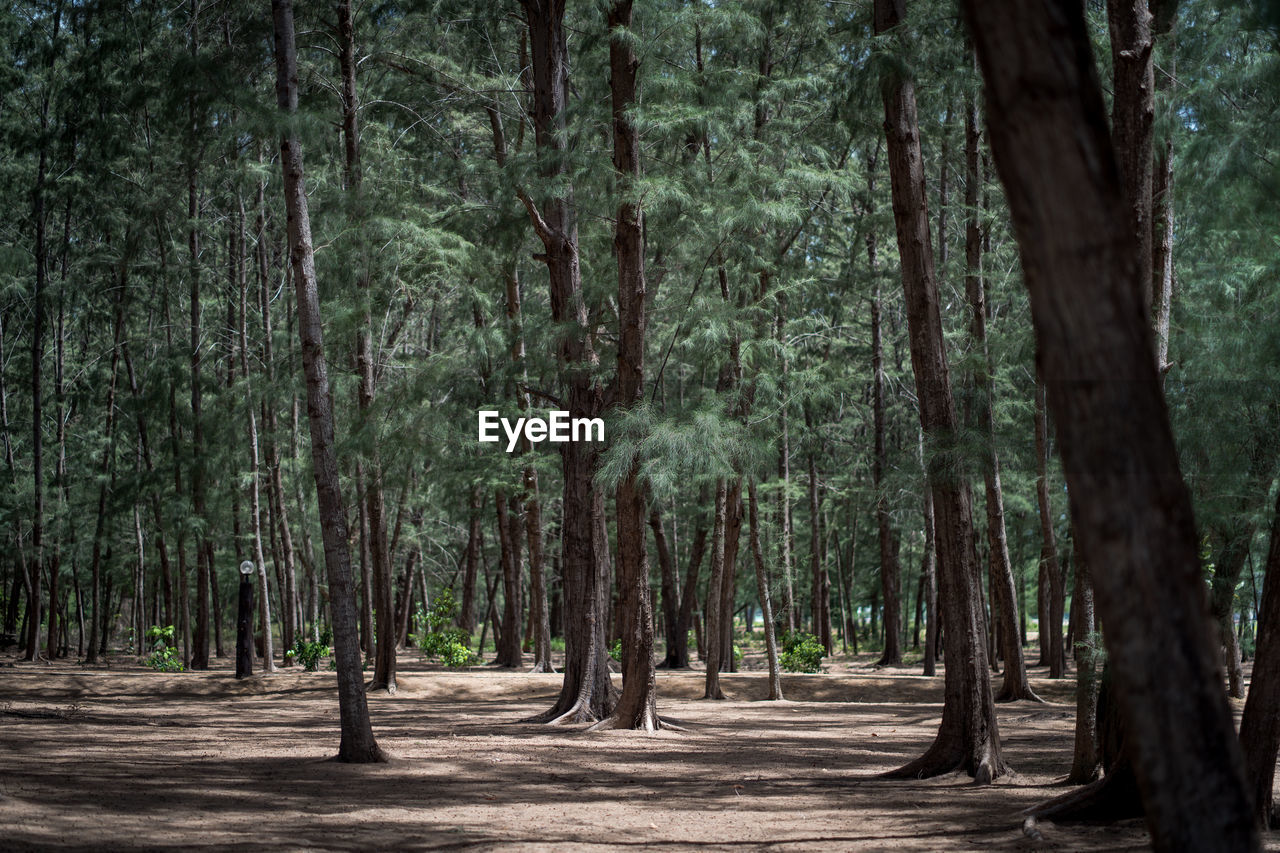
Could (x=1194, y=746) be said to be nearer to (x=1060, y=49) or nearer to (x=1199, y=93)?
(x=1060, y=49)

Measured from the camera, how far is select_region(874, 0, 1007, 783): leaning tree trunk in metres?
8.68

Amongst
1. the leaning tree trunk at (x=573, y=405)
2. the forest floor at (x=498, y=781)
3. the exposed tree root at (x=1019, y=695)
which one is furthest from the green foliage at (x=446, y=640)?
the exposed tree root at (x=1019, y=695)

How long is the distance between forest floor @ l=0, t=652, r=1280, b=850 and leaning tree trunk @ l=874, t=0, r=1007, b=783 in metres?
0.26

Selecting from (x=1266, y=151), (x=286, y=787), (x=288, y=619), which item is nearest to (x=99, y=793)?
(x=286, y=787)

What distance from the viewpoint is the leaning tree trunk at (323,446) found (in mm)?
9320

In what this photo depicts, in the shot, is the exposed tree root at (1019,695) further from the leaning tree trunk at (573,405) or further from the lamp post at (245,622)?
the lamp post at (245,622)

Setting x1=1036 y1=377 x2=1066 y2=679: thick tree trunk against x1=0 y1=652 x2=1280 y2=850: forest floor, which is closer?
x1=0 y1=652 x2=1280 y2=850: forest floor

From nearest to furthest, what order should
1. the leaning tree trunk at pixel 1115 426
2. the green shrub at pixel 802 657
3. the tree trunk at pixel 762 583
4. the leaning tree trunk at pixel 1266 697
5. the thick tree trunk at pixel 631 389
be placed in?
the leaning tree trunk at pixel 1115 426, the leaning tree trunk at pixel 1266 697, the thick tree trunk at pixel 631 389, the tree trunk at pixel 762 583, the green shrub at pixel 802 657

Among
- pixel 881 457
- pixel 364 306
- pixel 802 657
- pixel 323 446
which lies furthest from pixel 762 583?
pixel 323 446

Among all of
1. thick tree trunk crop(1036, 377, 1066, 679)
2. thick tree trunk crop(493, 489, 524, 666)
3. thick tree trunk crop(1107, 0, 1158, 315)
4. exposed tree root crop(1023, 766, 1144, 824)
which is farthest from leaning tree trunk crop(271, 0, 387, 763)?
thick tree trunk crop(493, 489, 524, 666)

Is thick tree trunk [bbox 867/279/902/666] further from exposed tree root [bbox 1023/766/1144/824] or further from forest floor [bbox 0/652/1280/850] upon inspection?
exposed tree root [bbox 1023/766/1144/824]

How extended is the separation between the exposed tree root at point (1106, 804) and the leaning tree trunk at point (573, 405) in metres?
7.44

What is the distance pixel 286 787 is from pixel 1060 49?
292 inches

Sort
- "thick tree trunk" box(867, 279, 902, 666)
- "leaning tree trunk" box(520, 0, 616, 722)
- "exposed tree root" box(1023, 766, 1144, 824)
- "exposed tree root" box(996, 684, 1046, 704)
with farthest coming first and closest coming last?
"thick tree trunk" box(867, 279, 902, 666), "exposed tree root" box(996, 684, 1046, 704), "leaning tree trunk" box(520, 0, 616, 722), "exposed tree root" box(1023, 766, 1144, 824)
